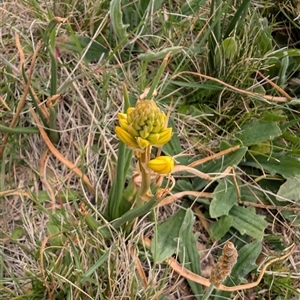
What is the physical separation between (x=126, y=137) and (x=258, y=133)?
→ 2.04 ft

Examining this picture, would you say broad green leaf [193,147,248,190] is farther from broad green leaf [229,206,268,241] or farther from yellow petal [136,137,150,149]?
yellow petal [136,137,150,149]

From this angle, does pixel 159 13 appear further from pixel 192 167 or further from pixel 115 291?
pixel 115 291

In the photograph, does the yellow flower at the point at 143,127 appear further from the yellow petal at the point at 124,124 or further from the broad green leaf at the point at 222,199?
the broad green leaf at the point at 222,199

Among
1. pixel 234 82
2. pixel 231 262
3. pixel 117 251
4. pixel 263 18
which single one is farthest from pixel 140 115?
pixel 263 18

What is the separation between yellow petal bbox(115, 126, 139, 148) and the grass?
33 cm

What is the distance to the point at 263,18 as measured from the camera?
66.1 inches

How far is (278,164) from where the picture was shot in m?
1.51

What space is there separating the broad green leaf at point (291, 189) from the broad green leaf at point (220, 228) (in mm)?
160

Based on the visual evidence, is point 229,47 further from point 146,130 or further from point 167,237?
point 146,130

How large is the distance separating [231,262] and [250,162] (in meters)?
0.55

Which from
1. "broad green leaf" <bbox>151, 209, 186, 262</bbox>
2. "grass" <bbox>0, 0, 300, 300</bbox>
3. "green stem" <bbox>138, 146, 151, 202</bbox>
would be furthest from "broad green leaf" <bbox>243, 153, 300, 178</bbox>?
"green stem" <bbox>138, 146, 151, 202</bbox>

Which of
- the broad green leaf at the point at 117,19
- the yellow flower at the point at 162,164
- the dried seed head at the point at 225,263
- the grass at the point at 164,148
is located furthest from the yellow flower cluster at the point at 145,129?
the broad green leaf at the point at 117,19

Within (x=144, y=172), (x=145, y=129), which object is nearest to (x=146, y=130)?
(x=145, y=129)

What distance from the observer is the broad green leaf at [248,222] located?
143cm
